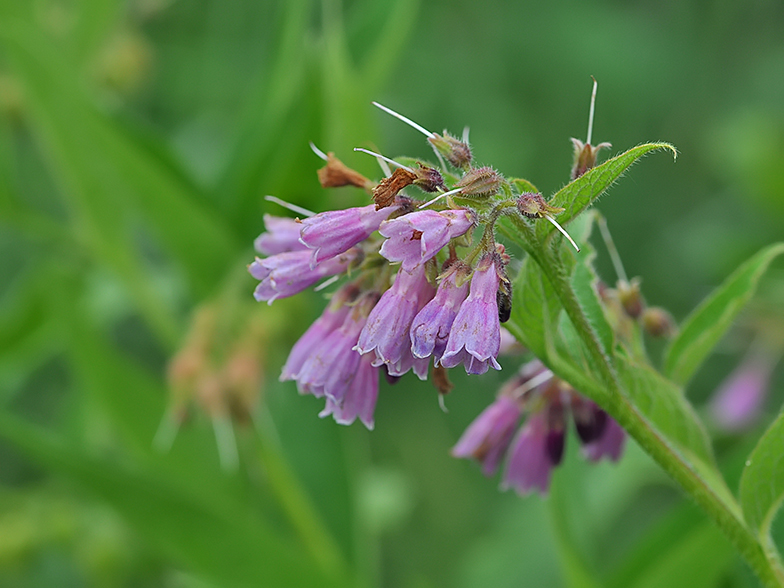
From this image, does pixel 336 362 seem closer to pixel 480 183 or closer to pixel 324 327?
pixel 324 327

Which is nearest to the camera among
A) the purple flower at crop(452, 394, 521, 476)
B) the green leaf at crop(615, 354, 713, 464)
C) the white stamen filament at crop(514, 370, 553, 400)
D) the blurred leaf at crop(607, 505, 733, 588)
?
the green leaf at crop(615, 354, 713, 464)

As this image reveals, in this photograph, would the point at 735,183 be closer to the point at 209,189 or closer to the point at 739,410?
the point at 739,410

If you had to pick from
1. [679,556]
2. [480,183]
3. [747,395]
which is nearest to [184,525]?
[679,556]

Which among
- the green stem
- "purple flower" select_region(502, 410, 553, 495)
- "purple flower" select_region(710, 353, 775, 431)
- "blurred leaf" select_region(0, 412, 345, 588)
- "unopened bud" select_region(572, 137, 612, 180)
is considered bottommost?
"purple flower" select_region(710, 353, 775, 431)

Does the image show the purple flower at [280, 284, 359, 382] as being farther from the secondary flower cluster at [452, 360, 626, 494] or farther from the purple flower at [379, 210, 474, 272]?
the secondary flower cluster at [452, 360, 626, 494]

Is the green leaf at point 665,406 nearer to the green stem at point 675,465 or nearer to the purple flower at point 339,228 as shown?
the green stem at point 675,465

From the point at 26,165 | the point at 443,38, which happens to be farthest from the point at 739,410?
the point at 26,165

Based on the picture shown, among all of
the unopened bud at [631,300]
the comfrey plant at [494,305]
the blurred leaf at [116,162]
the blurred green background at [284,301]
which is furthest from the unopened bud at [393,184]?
the blurred leaf at [116,162]

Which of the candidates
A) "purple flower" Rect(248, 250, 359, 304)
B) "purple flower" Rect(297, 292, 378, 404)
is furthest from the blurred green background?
"purple flower" Rect(248, 250, 359, 304)
